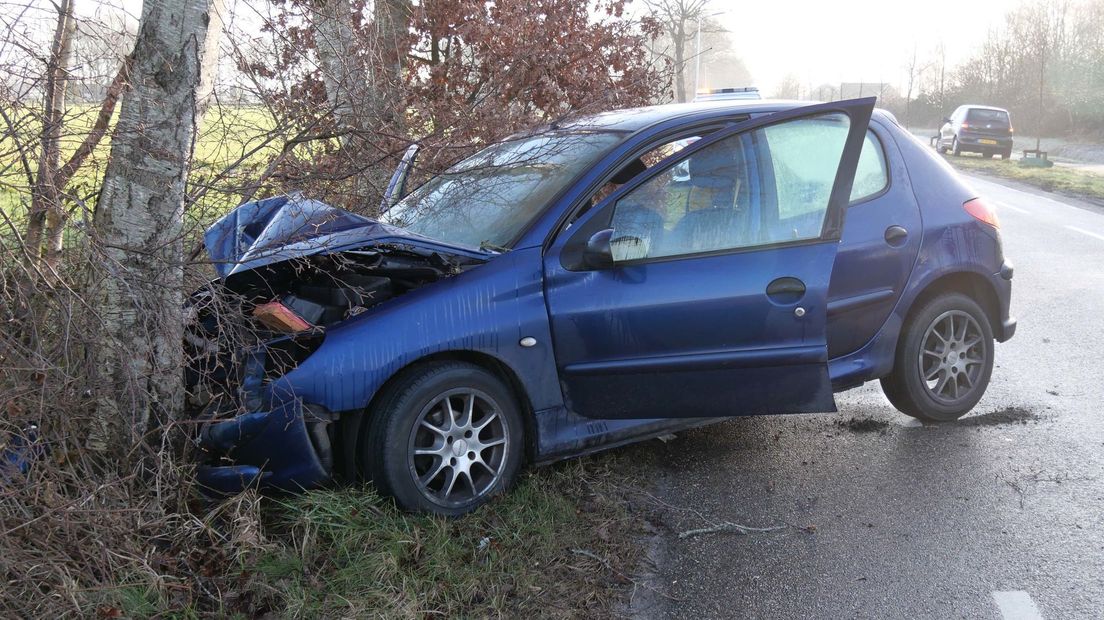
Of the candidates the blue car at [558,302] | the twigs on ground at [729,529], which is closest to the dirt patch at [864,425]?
the blue car at [558,302]

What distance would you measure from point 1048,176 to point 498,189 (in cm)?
2311

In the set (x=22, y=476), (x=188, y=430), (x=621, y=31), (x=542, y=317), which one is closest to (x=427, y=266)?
(x=542, y=317)

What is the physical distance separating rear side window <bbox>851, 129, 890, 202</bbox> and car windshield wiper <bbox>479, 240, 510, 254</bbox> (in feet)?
6.44

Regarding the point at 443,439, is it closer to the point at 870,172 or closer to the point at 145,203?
the point at 145,203

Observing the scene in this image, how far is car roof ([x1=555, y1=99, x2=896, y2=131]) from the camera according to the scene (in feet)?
15.5

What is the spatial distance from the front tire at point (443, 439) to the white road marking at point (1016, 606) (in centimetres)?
198

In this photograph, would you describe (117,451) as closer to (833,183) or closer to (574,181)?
(574,181)

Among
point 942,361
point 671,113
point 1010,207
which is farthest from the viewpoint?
point 1010,207

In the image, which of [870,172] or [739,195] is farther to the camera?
[870,172]

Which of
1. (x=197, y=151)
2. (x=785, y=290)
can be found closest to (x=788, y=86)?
(x=785, y=290)

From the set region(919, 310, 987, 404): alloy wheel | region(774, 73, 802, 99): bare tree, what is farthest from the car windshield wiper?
region(774, 73, 802, 99): bare tree

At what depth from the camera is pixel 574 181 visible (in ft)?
14.4

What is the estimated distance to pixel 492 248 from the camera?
4230 millimetres

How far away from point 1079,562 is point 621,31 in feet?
21.6
